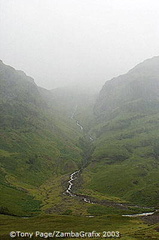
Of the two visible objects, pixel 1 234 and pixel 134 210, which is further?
pixel 134 210

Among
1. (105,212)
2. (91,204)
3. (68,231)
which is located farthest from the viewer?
(91,204)

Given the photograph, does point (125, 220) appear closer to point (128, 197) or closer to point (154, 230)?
point (154, 230)

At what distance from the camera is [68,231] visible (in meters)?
86.3

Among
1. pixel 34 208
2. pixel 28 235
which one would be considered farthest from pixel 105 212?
pixel 28 235

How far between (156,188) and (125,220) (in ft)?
282

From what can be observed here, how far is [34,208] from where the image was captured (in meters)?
161

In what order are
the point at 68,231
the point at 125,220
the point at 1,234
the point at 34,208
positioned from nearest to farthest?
the point at 1,234
the point at 68,231
the point at 125,220
the point at 34,208

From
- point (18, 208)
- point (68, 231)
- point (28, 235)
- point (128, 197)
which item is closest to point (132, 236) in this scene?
point (68, 231)

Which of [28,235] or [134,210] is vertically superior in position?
[134,210]

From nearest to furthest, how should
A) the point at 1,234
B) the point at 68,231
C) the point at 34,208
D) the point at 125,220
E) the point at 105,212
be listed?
the point at 1,234 < the point at 68,231 < the point at 125,220 < the point at 105,212 < the point at 34,208

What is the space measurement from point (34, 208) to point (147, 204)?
7942 centimetres

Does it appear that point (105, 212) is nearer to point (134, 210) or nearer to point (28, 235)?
Result: point (134, 210)

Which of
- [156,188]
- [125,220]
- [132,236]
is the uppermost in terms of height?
[156,188]

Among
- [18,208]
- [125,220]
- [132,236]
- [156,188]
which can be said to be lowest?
[132,236]
